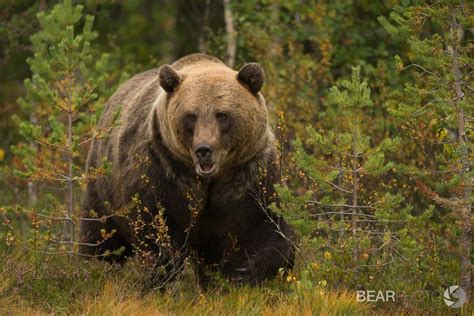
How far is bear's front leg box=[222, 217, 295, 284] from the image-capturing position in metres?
7.05

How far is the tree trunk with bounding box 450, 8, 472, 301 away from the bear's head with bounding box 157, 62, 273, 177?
139 centimetres

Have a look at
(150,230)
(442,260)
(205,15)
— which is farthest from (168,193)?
(205,15)

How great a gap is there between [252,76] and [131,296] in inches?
71.2

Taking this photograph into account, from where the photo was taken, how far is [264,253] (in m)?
7.09

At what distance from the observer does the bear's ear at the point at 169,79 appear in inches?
275

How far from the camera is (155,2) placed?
1675 cm

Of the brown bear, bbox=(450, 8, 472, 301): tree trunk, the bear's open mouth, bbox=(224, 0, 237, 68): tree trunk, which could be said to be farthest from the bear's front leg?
bbox=(224, 0, 237, 68): tree trunk

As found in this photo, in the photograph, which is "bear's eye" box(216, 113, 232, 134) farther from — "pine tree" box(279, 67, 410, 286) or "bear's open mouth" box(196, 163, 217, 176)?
"pine tree" box(279, 67, 410, 286)

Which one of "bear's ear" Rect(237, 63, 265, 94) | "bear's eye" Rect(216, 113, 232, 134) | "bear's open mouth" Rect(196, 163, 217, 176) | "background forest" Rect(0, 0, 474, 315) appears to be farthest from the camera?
"bear's ear" Rect(237, 63, 265, 94)

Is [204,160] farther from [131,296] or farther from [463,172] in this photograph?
[463,172]
